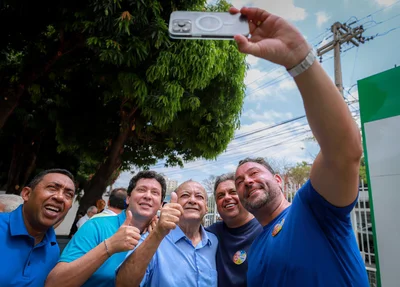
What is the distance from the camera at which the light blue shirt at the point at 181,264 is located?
5.95 feet

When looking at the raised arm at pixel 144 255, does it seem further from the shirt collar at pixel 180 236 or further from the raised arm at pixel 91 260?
the shirt collar at pixel 180 236

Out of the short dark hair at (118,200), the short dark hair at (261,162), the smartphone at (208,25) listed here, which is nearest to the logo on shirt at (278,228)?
the short dark hair at (261,162)

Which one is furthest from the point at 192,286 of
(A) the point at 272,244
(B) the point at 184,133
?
(B) the point at 184,133

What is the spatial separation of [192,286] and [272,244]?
2.36 ft

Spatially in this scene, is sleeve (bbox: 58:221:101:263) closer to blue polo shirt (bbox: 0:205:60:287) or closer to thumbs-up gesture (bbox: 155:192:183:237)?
blue polo shirt (bbox: 0:205:60:287)

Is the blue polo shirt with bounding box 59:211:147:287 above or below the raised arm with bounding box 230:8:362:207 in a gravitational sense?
below

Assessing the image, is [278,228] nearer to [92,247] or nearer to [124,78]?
[92,247]

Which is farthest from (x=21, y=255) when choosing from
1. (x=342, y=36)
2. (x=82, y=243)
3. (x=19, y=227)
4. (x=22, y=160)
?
(x=342, y=36)

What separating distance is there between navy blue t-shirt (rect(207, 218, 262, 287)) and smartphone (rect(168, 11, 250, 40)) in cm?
169

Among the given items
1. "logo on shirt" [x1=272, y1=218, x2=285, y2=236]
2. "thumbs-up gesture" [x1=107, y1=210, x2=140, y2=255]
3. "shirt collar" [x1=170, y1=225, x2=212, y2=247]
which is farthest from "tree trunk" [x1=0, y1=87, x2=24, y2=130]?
"logo on shirt" [x1=272, y1=218, x2=285, y2=236]

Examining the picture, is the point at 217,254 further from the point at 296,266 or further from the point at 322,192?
the point at 322,192

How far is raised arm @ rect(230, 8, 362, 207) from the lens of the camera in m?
1.00

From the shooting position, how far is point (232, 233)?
2.42 meters

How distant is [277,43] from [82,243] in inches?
64.5
